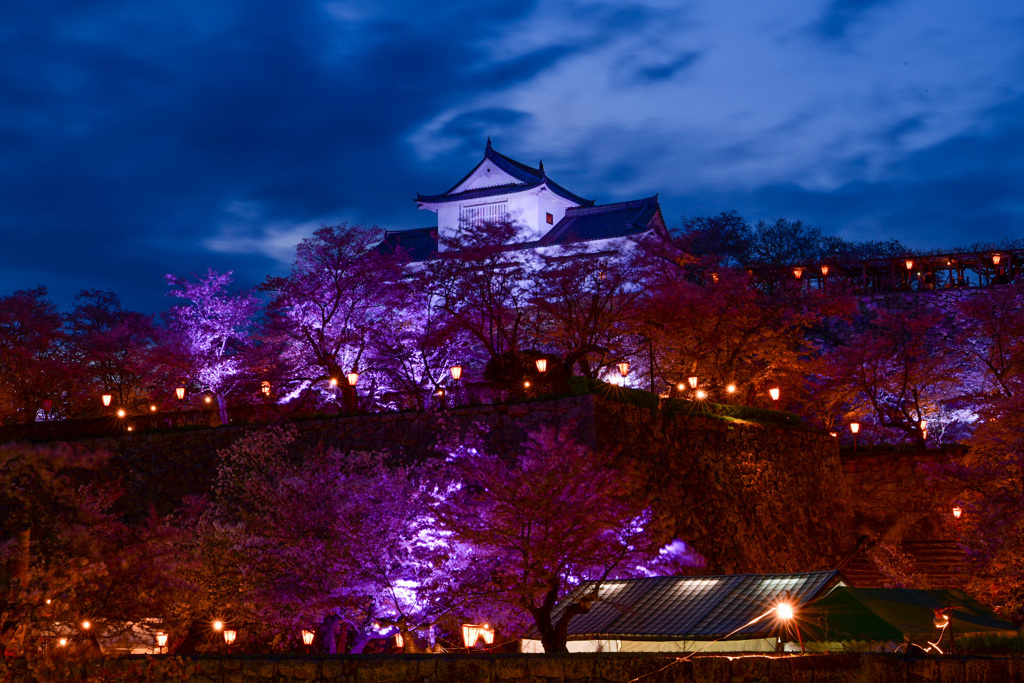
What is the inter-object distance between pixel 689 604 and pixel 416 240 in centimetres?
3435

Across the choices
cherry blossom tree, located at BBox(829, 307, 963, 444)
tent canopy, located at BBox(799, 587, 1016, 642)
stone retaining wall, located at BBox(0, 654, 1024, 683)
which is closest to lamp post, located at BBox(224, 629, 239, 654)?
stone retaining wall, located at BBox(0, 654, 1024, 683)

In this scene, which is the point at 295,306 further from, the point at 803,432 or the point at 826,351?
the point at 826,351

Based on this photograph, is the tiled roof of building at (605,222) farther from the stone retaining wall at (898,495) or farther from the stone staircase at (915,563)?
the stone staircase at (915,563)

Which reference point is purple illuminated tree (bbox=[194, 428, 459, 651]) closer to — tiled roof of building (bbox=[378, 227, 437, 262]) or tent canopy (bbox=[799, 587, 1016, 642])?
tent canopy (bbox=[799, 587, 1016, 642])

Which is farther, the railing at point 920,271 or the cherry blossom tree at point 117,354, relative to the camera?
the railing at point 920,271

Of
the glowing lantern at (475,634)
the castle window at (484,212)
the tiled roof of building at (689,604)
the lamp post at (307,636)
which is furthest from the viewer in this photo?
the castle window at (484,212)

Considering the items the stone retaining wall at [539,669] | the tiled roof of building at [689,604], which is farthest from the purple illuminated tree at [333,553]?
the stone retaining wall at [539,669]

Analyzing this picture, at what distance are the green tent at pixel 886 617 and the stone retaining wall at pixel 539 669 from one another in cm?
496

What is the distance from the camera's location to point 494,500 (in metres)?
18.7

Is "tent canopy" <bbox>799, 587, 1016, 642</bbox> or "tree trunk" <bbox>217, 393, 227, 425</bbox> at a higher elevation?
"tree trunk" <bbox>217, 393, 227, 425</bbox>

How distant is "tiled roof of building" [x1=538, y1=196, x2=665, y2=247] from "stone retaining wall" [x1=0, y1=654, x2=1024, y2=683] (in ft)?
106

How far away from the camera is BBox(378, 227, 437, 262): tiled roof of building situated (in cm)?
4519

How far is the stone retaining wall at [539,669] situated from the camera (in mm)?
6957

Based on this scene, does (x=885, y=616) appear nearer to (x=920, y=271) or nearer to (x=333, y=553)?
(x=333, y=553)
